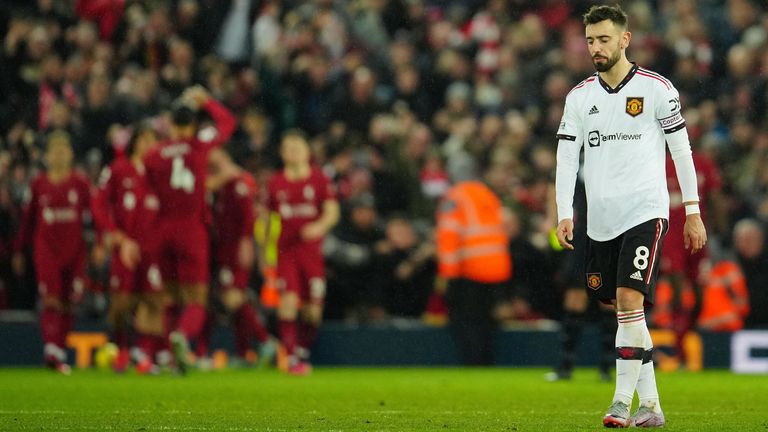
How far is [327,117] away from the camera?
17.2 m

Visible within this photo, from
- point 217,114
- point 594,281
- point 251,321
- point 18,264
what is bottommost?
point 251,321

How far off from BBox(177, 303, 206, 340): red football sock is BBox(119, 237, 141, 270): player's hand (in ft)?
2.32

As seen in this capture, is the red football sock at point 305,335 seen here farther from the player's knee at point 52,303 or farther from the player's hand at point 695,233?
the player's hand at point 695,233

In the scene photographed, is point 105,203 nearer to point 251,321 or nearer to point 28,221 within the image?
point 28,221

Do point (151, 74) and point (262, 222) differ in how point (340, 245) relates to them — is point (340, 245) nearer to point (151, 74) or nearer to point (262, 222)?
point (262, 222)

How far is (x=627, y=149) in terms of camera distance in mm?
7012

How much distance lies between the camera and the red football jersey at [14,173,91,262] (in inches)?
539

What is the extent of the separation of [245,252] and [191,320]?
159 cm

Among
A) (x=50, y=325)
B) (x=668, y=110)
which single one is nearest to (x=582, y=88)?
(x=668, y=110)

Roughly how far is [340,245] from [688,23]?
18.0 feet

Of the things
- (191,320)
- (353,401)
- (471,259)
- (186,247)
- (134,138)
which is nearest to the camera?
(353,401)

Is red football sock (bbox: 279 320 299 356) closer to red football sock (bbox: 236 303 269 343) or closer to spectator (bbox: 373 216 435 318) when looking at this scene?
red football sock (bbox: 236 303 269 343)

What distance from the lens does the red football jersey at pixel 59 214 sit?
1369 centimetres

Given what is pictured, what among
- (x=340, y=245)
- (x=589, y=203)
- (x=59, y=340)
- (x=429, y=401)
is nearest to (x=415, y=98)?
(x=340, y=245)
